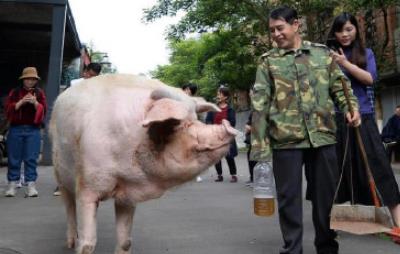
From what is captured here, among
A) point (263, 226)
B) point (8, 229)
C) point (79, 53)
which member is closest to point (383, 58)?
point (79, 53)

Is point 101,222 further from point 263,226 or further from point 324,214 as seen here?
point 324,214

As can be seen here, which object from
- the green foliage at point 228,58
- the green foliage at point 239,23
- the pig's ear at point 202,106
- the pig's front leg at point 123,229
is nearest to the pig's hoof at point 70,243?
the pig's front leg at point 123,229

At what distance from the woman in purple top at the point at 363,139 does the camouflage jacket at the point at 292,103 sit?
839 millimetres

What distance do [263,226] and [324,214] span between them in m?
1.83

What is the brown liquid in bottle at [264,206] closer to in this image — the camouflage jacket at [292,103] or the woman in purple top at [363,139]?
the camouflage jacket at [292,103]

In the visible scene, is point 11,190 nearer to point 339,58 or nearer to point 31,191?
point 31,191

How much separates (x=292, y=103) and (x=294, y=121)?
14 centimetres

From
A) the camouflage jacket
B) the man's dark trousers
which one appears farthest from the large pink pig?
the man's dark trousers

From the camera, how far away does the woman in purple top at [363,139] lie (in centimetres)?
519

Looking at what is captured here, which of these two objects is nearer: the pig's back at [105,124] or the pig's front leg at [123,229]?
the pig's back at [105,124]

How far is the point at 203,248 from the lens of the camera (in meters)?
5.22

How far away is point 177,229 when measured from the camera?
20.2 ft

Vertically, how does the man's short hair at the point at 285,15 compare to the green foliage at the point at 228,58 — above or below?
below

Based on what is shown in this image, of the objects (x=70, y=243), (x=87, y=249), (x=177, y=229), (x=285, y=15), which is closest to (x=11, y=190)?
(x=177, y=229)
